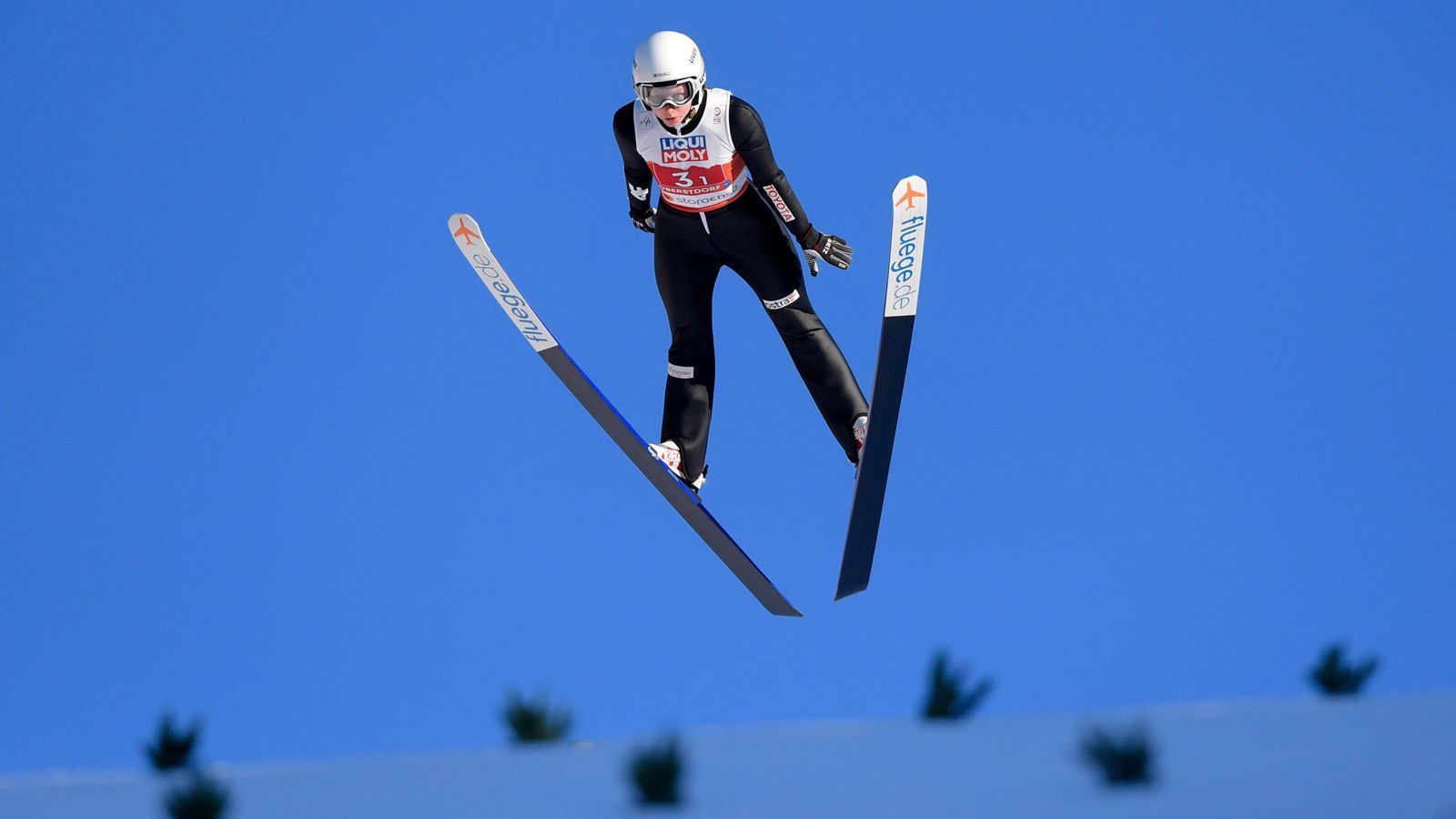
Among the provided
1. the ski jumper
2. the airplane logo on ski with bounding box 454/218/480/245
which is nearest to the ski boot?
the ski jumper

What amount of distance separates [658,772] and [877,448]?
2.82 metres

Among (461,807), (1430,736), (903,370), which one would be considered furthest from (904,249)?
(461,807)

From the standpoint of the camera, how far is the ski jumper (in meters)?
4.57

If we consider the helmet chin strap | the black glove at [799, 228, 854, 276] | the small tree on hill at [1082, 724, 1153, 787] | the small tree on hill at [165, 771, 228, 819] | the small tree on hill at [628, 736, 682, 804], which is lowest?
the small tree on hill at [1082, 724, 1153, 787]

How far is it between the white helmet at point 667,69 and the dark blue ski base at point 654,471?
40.6 inches

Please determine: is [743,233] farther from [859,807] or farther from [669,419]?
[859,807]

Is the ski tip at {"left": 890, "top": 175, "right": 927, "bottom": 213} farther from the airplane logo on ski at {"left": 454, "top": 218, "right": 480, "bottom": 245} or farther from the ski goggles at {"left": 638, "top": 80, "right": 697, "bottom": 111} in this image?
the airplane logo on ski at {"left": 454, "top": 218, "right": 480, "bottom": 245}

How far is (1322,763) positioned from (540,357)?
3.33 meters

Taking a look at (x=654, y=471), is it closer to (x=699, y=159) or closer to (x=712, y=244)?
(x=712, y=244)

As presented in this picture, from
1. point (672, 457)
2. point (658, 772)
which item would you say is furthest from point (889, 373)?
point (658, 772)

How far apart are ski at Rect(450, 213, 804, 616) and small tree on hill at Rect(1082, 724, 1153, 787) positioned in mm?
1768

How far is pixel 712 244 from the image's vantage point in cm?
482

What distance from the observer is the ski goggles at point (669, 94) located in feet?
A: 14.5

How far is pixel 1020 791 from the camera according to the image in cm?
596
